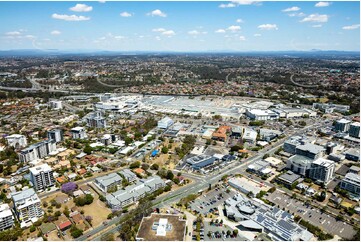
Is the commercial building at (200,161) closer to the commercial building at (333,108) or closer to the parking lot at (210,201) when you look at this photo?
the parking lot at (210,201)

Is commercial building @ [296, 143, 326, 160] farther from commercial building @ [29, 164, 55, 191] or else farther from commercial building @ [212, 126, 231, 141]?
commercial building @ [29, 164, 55, 191]

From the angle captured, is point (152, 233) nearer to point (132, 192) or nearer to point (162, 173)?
point (132, 192)

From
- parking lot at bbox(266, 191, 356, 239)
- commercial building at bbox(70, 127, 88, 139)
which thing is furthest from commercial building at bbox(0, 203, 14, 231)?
parking lot at bbox(266, 191, 356, 239)

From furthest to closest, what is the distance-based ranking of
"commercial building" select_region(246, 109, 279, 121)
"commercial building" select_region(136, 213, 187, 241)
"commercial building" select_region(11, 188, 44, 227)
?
"commercial building" select_region(246, 109, 279, 121), "commercial building" select_region(11, 188, 44, 227), "commercial building" select_region(136, 213, 187, 241)

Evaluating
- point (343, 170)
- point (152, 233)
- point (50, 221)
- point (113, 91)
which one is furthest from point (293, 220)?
point (113, 91)

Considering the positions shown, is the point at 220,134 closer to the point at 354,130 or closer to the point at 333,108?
the point at 354,130

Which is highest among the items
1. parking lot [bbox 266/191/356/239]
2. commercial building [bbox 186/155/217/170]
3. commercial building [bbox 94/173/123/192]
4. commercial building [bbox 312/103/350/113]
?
commercial building [bbox 312/103/350/113]

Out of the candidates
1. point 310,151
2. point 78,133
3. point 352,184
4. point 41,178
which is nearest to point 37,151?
point 78,133
